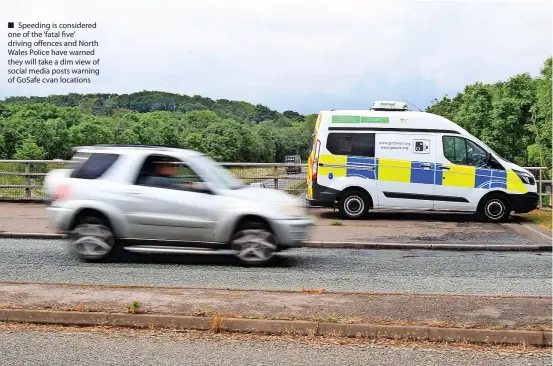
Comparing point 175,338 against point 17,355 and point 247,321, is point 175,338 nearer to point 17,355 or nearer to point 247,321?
point 247,321

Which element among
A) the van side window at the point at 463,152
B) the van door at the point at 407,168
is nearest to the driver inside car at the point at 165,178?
the van door at the point at 407,168

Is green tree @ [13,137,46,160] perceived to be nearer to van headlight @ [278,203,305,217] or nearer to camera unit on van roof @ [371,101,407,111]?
camera unit on van roof @ [371,101,407,111]

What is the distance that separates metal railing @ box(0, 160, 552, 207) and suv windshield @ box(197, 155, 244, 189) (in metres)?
8.17

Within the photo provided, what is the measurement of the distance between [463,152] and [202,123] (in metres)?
42.9

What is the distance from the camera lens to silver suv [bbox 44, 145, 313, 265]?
9.98 meters

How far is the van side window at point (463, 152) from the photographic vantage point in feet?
52.5

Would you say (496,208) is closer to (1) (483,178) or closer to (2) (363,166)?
(1) (483,178)

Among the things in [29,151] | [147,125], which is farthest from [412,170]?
[29,151]

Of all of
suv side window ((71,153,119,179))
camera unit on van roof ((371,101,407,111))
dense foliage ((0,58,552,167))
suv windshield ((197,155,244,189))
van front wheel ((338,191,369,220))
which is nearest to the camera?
suv windshield ((197,155,244,189))

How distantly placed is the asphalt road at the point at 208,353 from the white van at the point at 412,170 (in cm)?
1054

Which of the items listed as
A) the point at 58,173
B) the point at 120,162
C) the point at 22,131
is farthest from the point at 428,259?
the point at 22,131

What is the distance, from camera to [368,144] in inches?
637

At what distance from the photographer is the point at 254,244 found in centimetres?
1003

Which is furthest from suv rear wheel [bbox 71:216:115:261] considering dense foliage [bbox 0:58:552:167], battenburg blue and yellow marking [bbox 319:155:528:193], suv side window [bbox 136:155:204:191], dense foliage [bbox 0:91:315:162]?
dense foliage [bbox 0:58:552:167]
